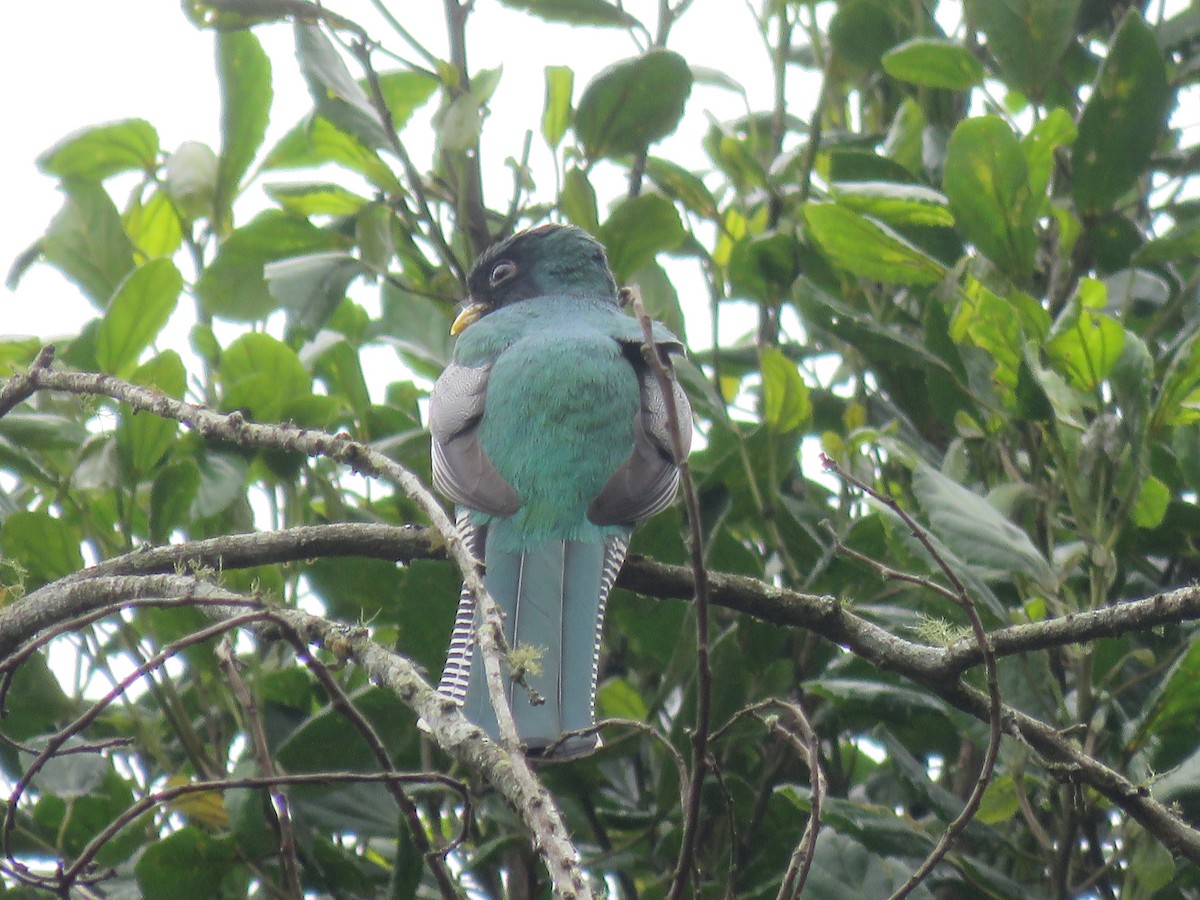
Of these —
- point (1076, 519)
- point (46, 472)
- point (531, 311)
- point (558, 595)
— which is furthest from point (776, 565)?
point (46, 472)

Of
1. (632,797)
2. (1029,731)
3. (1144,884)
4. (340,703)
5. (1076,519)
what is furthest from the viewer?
(632,797)

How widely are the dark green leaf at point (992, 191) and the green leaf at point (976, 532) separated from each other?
2.41 ft

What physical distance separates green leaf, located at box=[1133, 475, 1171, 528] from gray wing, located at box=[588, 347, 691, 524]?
36.5 inches

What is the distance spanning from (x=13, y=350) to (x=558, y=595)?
140 cm

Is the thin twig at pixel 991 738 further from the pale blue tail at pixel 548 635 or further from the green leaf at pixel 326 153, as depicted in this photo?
the green leaf at pixel 326 153

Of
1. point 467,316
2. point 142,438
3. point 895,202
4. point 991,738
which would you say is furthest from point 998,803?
point 467,316

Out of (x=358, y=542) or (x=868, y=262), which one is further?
(x=868, y=262)

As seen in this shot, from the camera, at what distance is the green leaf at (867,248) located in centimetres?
314

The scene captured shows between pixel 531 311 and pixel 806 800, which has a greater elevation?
pixel 531 311

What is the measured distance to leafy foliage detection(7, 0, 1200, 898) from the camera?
8.92 feet

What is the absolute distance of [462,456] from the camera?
11.6ft

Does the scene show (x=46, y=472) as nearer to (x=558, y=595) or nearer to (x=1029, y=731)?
(x=558, y=595)

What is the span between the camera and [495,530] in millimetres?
3488

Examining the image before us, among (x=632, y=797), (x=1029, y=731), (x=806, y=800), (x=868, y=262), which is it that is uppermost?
(x=868, y=262)
